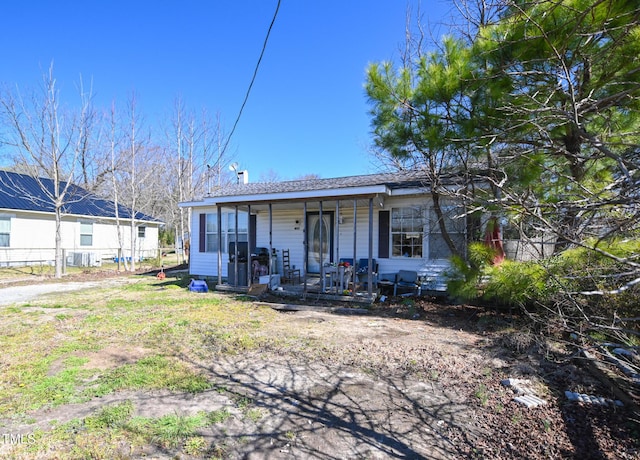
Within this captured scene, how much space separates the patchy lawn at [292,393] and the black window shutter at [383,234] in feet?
11.8

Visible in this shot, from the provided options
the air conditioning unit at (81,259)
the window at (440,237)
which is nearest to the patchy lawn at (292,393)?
the window at (440,237)

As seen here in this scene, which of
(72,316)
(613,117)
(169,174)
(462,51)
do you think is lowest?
(72,316)

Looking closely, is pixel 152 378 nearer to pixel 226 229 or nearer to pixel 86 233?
pixel 226 229

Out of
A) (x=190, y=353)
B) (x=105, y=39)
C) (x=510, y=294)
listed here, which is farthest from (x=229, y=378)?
(x=105, y=39)

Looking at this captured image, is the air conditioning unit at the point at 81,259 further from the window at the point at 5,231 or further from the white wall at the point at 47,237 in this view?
the window at the point at 5,231

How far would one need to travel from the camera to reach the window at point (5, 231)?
50.8ft

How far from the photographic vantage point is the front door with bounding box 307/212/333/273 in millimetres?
10828

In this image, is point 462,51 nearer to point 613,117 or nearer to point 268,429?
point 613,117

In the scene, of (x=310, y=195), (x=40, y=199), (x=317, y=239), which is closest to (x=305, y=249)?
(x=310, y=195)

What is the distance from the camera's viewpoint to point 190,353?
452 centimetres

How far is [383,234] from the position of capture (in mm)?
9508

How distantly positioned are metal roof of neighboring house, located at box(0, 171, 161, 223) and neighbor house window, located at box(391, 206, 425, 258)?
12744mm

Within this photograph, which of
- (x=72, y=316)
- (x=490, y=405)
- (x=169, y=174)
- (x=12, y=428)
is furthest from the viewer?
(x=169, y=174)

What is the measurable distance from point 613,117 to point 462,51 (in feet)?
7.49
